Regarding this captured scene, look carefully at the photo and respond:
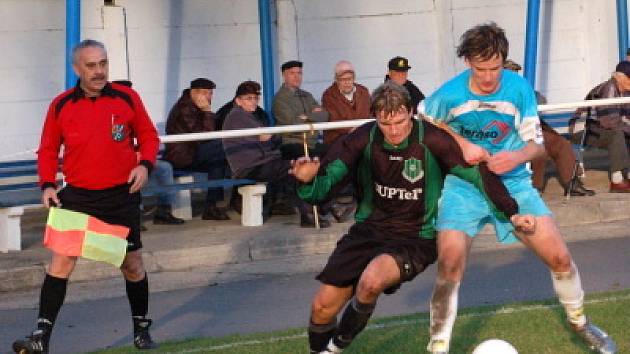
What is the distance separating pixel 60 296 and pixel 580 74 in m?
11.3

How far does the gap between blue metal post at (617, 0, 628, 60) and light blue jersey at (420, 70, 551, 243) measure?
10.1 m

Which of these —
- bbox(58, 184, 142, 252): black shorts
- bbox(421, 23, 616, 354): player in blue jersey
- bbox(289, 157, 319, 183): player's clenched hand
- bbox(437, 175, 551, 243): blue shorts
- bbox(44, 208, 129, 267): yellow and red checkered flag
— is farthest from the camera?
bbox(58, 184, 142, 252): black shorts

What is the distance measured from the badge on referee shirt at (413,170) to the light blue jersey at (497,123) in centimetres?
36

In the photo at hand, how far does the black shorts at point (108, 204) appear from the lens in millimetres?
8500


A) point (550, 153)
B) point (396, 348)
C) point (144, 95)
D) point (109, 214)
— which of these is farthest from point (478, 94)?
point (144, 95)

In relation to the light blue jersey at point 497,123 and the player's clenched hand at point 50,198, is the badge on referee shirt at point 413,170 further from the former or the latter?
the player's clenched hand at point 50,198

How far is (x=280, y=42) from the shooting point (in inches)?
659

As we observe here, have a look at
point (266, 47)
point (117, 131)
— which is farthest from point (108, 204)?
point (266, 47)

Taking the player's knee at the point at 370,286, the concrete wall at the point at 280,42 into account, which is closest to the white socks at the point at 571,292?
the player's knee at the point at 370,286

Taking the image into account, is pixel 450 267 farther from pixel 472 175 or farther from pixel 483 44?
pixel 483 44

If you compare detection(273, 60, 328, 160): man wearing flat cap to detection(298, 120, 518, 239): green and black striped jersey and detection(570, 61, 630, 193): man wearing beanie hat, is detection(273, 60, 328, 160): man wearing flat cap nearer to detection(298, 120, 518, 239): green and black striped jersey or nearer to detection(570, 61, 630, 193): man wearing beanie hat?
detection(570, 61, 630, 193): man wearing beanie hat

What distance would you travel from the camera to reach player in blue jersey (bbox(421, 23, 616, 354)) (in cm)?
723

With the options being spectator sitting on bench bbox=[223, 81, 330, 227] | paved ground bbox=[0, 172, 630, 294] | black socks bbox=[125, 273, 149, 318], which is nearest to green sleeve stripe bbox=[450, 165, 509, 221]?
black socks bbox=[125, 273, 149, 318]

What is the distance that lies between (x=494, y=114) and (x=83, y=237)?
2.68 m
